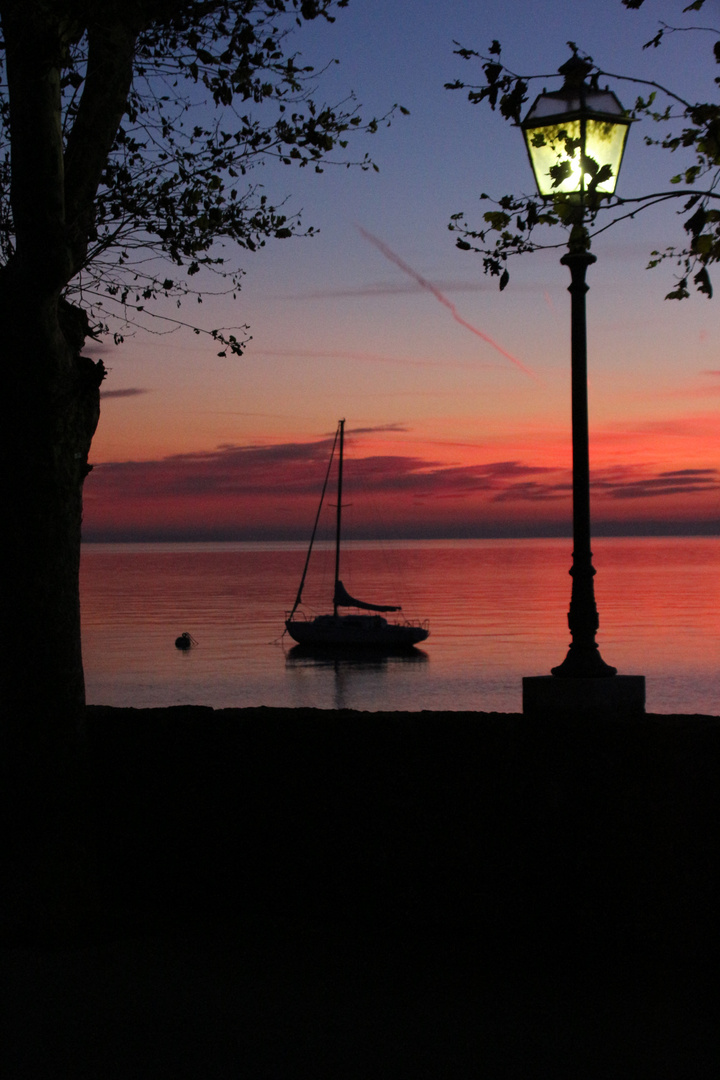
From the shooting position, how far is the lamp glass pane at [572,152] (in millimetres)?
6934

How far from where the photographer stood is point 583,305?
716 centimetres

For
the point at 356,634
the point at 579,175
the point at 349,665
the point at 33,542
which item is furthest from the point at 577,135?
the point at 356,634

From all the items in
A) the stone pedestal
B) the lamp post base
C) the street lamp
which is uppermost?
the street lamp

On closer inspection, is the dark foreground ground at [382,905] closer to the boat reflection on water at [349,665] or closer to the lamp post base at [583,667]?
the lamp post base at [583,667]

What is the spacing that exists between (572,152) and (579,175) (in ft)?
0.58

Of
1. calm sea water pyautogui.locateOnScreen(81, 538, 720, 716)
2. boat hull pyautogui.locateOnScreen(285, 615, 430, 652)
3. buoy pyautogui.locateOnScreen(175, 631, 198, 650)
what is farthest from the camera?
buoy pyautogui.locateOnScreen(175, 631, 198, 650)

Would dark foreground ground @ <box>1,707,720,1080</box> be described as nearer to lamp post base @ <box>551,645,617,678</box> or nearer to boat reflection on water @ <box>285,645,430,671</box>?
lamp post base @ <box>551,645,617,678</box>

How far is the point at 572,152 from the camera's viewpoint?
6.93m

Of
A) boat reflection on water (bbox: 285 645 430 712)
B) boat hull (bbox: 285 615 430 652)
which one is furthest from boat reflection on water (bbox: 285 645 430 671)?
boat hull (bbox: 285 615 430 652)

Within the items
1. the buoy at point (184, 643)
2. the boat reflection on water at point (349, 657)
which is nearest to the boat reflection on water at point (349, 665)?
the boat reflection on water at point (349, 657)

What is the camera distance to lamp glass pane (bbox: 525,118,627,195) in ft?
22.7

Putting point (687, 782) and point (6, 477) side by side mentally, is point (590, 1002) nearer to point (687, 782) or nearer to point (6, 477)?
point (687, 782)

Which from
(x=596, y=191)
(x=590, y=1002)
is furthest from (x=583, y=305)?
(x=590, y=1002)

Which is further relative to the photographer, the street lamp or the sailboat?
the sailboat
